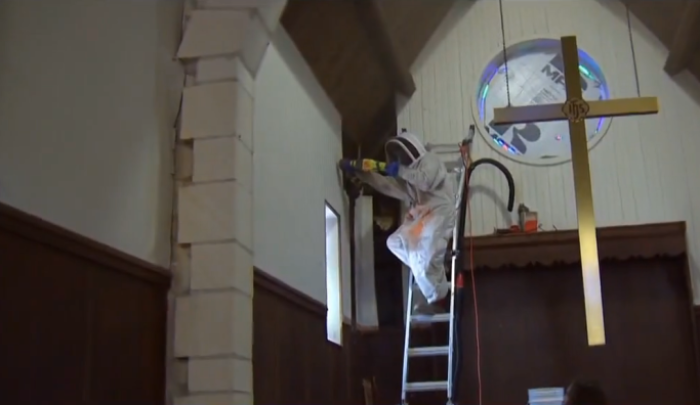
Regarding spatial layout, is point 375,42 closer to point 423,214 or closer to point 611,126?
point 423,214

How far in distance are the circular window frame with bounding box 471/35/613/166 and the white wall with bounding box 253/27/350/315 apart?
123 centimetres

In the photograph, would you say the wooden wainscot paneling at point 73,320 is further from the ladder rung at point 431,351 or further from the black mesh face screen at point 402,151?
the black mesh face screen at point 402,151

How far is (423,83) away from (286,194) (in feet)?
7.43

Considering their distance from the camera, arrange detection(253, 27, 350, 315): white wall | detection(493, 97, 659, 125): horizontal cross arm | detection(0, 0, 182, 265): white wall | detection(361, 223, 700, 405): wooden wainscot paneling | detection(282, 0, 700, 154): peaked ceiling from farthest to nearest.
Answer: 1. detection(361, 223, 700, 405): wooden wainscot paneling
2. detection(493, 97, 659, 125): horizontal cross arm
3. detection(282, 0, 700, 154): peaked ceiling
4. detection(253, 27, 350, 315): white wall
5. detection(0, 0, 182, 265): white wall

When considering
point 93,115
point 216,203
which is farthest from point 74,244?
point 216,203

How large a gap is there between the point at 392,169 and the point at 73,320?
305 centimetres

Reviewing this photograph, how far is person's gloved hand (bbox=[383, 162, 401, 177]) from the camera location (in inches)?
193

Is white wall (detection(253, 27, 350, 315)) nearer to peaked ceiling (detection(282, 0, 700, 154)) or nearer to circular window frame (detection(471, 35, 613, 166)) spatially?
peaked ceiling (detection(282, 0, 700, 154))

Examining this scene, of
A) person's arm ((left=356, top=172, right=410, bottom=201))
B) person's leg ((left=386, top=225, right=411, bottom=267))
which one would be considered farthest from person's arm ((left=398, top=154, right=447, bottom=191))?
person's leg ((left=386, top=225, right=411, bottom=267))

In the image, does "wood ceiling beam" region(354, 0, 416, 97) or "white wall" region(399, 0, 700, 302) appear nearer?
"wood ceiling beam" region(354, 0, 416, 97)

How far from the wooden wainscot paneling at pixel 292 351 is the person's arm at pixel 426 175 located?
1.08m

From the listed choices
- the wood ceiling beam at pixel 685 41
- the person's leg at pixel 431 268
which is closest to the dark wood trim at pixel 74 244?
the person's leg at pixel 431 268

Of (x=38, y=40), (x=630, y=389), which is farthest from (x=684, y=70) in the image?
(x=38, y=40)

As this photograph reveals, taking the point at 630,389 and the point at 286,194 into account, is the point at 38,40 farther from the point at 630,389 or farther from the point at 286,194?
the point at 630,389
